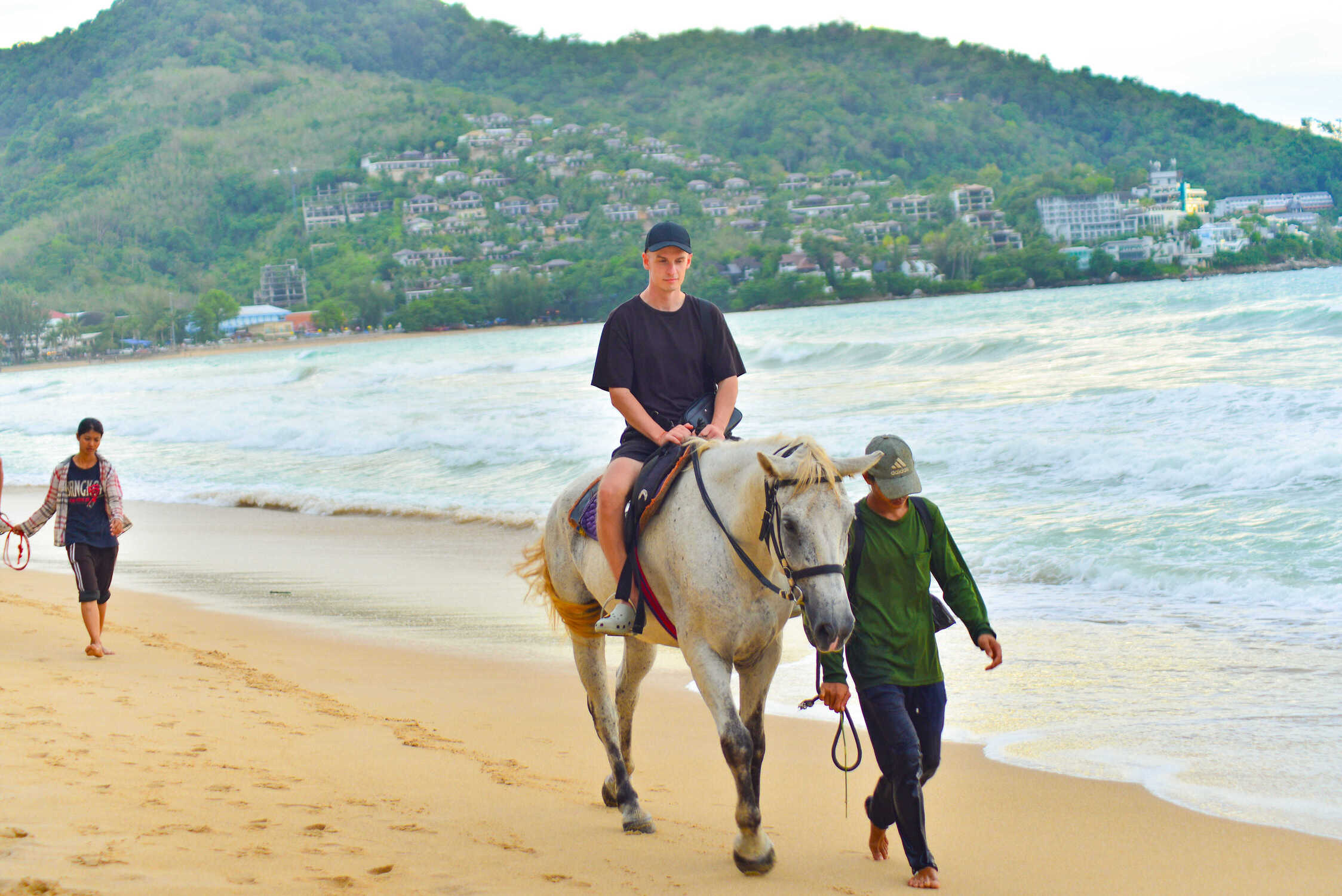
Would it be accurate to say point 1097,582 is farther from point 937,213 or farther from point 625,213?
point 625,213

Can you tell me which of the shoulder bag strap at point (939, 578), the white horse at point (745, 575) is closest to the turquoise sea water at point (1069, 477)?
the shoulder bag strap at point (939, 578)

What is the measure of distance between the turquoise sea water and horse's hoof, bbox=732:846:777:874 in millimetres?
1842

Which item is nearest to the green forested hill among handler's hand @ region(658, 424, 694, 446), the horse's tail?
the horse's tail

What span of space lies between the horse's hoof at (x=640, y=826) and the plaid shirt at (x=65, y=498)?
15.7 ft

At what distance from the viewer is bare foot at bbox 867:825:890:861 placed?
4059mm

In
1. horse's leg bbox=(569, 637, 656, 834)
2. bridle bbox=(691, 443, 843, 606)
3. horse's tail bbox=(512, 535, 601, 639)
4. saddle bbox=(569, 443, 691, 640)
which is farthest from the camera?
horse's tail bbox=(512, 535, 601, 639)

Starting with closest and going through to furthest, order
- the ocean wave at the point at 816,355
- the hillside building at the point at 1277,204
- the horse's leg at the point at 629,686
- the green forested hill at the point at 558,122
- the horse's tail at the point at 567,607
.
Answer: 1. the horse's leg at the point at 629,686
2. the horse's tail at the point at 567,607
3. the ocean wave at the point at 816,355
4. the hillside building at the point at 1277,204
5. the green forested hill at the point at 558,122

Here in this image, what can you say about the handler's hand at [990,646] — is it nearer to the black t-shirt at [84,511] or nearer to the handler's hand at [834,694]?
the handler's hand at [834,694]

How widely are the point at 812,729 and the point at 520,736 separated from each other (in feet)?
4.98

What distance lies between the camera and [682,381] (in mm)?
4621

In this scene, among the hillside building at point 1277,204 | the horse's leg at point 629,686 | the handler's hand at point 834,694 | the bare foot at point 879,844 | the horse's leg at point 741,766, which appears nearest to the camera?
the handler's hand at point 834,694

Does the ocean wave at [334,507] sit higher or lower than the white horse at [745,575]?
lower

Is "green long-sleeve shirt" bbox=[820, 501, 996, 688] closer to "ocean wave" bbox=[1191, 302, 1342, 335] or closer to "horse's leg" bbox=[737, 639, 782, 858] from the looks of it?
"horse's leg" bbox=[737, 639, 782, 858]

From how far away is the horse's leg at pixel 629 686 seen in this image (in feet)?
16.0
